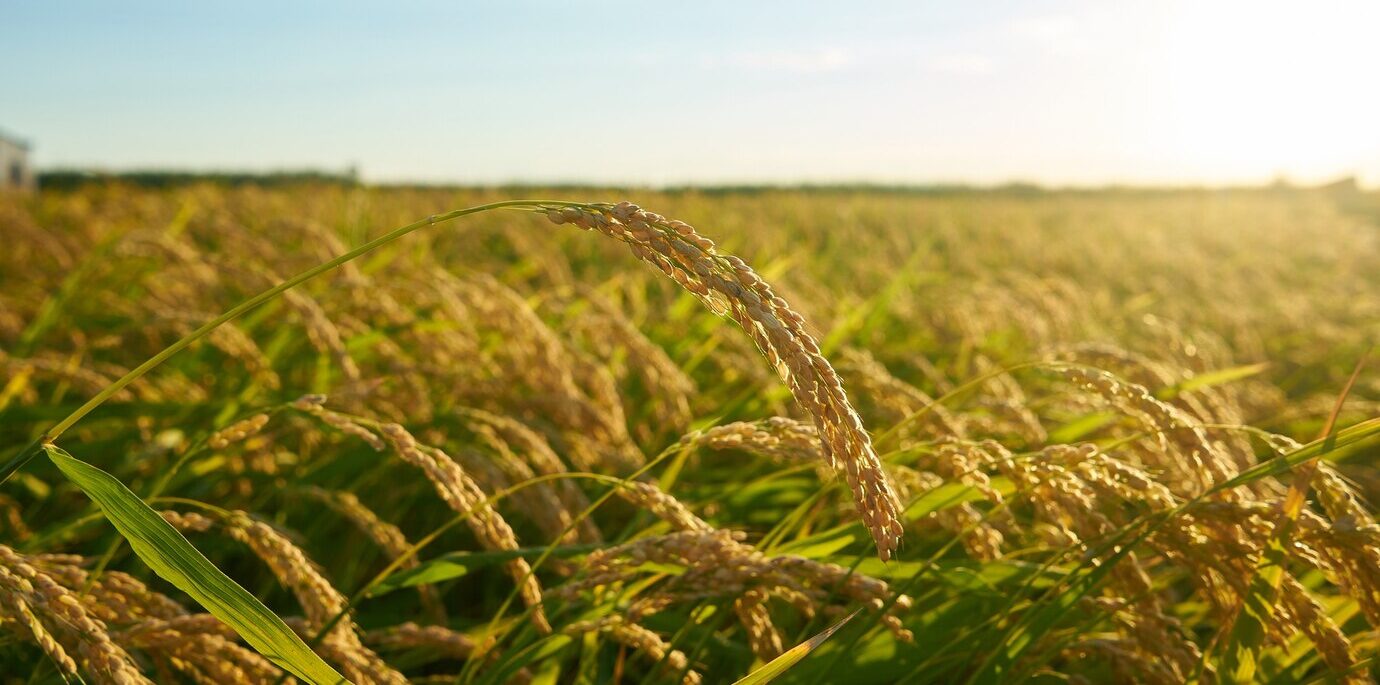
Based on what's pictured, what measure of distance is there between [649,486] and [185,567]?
62 cm

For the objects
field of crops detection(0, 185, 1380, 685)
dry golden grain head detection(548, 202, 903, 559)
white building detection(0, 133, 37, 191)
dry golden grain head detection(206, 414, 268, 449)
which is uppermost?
white building detection(0, 133, 37, 191)

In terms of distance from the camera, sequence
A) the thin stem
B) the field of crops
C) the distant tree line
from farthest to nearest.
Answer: the distant tree line → the field of crops → the thin stem

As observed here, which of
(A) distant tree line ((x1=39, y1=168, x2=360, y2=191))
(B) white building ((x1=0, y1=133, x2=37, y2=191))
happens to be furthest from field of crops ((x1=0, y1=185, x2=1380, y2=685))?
(B) white building ((x1=0, y1=133, x2=37, y2=191))

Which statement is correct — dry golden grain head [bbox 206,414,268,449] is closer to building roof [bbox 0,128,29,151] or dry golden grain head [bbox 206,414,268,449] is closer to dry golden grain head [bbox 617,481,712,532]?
dry golden grain head [bbox 617,481,712,532]

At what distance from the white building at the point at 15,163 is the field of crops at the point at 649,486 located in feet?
180

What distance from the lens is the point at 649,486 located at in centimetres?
147

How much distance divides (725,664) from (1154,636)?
2.90 ft

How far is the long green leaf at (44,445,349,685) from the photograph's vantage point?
1.16 meters

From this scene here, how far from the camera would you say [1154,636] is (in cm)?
158

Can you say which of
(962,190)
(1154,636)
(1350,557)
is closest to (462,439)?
(1154,636)

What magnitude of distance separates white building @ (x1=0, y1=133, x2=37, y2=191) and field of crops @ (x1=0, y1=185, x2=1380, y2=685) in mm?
54760

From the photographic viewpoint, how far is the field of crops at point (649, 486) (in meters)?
1.26

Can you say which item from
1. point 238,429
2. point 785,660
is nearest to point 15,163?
point 238,429

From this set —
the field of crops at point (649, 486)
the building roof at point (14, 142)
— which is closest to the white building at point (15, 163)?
the building roof at point (14, 142)
